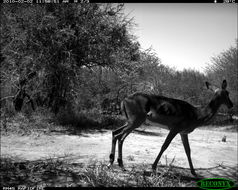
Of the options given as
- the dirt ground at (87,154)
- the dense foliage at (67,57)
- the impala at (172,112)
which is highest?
the dense foliage at (67,57)

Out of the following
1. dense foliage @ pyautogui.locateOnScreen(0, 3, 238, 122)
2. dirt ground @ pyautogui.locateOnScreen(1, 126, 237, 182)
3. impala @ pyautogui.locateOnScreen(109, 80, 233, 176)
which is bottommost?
dirt ground @ pyautogui.locateOnScreen(1, 126, 237, 182)

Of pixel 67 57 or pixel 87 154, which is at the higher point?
pixel 67 57

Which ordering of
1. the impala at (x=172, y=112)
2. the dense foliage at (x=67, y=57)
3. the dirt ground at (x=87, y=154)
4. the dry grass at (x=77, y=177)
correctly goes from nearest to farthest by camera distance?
the dry grass at (x=77, y=177) < the impala at (x=172, y=112) < the dirt ground at (x=87, y=154) < the dense foliage at (x=67, y=57)

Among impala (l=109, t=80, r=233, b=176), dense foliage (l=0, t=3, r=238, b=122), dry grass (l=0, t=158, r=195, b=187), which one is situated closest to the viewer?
dry grass (l=0, t=158, r=195, b=187)

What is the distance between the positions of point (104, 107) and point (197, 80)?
40.2 feet

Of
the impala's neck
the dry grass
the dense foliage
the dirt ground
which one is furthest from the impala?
the dense foliage

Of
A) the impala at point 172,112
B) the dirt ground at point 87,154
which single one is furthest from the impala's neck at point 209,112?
the dirt ground at point 87,154

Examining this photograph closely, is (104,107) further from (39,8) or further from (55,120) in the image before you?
(39,8)

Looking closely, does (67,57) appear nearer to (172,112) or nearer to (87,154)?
(87,154)

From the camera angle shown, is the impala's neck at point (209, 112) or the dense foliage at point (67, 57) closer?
the impala's neck at point (209, 112)

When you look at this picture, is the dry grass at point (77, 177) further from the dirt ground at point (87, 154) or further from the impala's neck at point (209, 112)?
the impala's neck at point (209, 112)

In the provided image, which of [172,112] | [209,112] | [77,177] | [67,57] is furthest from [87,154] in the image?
[67,57]

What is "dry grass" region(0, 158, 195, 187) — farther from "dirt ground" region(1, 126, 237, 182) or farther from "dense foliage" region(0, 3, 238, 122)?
"dense foliage" region(0, 3, 238, 122)

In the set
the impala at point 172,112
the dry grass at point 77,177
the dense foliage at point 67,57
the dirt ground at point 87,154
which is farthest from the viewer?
the dense foliage at point 67,57
